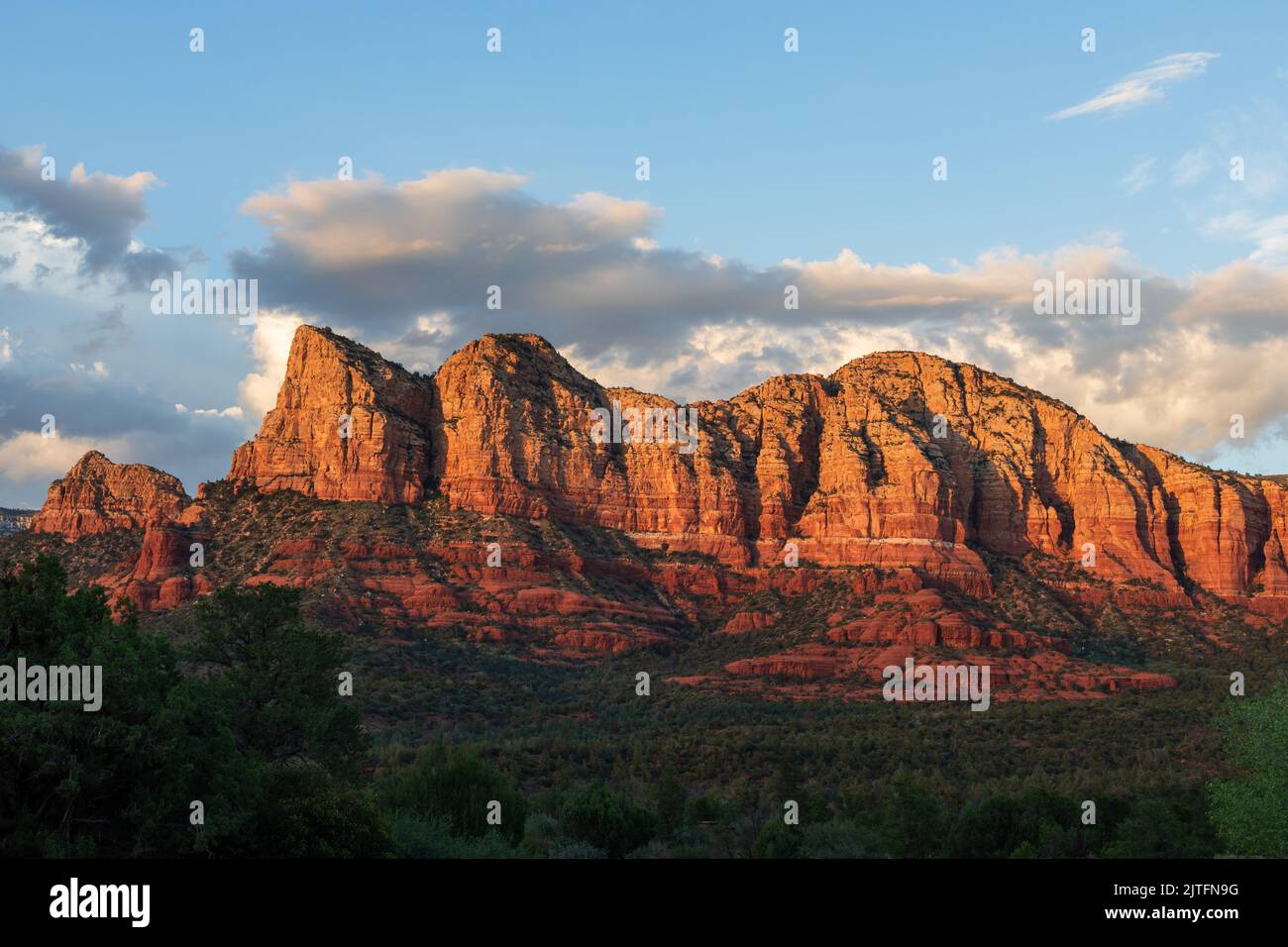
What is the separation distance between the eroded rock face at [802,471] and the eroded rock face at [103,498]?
51.7 feet

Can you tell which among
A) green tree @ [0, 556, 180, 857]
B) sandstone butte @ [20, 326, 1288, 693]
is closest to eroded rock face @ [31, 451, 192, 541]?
sandstone butte @ [20, 326, 1288, 693]

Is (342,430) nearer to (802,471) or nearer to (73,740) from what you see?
(802,471)

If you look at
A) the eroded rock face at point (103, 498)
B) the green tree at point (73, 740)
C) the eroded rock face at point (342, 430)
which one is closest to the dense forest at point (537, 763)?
the green tree at point (73, 740)

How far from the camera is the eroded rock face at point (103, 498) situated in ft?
476

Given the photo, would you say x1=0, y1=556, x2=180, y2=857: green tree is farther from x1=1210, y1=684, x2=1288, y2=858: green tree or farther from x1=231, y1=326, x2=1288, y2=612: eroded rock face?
x1=231, y1=326, x2=1288, y2=612: eroded rock face

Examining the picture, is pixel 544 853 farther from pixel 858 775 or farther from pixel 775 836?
pixel 858 775

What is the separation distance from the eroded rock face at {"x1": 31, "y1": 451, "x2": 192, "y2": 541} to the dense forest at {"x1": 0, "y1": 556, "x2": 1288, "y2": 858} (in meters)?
54.8

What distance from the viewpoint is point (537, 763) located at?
2746 inches

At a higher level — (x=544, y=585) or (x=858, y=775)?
(x=544, y=585)

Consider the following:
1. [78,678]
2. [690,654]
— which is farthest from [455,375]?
[78,678]

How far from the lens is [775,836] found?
44.2m

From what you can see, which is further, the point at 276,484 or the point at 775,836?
the point at 276,484

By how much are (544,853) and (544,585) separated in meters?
84.0
